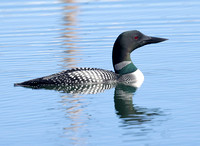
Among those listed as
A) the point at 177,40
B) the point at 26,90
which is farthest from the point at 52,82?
the point at 177,40

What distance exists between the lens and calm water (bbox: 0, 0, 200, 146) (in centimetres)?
716

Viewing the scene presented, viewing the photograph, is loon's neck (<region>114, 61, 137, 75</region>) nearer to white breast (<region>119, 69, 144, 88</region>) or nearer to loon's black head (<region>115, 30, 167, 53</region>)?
white breast (<region>119, 69, 144, 88</region>)

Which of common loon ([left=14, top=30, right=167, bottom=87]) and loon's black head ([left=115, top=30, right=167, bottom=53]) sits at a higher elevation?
loon's black head ([left=115, top=30, right=167, bottom=53])

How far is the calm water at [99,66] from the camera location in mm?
7160

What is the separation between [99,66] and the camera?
11234 mm

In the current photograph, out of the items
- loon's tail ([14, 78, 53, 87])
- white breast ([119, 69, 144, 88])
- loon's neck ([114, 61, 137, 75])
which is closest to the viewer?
loon's tail ([14, 78, 53, 87])

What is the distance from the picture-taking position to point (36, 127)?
7.42m

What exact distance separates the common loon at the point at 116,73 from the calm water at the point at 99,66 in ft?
0.83

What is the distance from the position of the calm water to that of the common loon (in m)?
0.25

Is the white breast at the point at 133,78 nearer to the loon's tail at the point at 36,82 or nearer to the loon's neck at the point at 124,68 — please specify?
the loon's neck at the point at 124,68

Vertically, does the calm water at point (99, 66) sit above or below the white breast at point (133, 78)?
above

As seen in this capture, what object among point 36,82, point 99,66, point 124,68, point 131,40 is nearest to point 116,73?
point 124,68

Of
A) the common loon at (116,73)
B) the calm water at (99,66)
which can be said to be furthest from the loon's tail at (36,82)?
the calm water at (99,66)

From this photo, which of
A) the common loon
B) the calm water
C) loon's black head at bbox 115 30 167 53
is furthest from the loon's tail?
loon's black head at bbox 115 30 167 53
